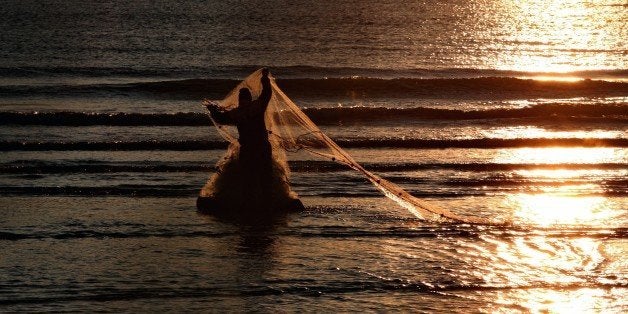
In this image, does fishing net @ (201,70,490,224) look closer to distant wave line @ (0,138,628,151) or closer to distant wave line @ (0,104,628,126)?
distant wave line @ (0,138,628,151)

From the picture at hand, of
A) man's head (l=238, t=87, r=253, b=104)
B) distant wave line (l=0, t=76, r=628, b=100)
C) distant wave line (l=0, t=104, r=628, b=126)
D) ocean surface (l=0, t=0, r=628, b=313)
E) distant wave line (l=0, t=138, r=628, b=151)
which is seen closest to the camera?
ocean surface (l=0, t=0, r=628, b=313)

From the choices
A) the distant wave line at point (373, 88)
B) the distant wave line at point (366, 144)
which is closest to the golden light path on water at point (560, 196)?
the distant wave line at point (366, 144)

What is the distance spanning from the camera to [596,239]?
11.0 m

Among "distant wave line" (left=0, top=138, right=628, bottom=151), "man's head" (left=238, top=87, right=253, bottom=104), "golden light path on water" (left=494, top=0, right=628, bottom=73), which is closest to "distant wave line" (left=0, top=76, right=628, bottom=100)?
"golden light path on water" (left=494, top=0, right=628, bottom=73)

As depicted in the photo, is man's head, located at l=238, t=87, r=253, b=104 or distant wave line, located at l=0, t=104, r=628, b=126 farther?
distant wave line, located at l=0, t=104, r=628, b=126

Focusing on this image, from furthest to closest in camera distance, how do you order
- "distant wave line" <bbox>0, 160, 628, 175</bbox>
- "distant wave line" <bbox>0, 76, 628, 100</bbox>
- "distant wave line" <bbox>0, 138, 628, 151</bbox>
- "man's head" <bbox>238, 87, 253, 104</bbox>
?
"distant wave line" <bbox>0, 76, 628, 100</bbox>, "distant wave line" <bbox>0, 138, 628, 151</bbox>, "distant wave line" <bbox>0, 160, 628, 175</bbox>, "man's head" <bbox>238, 87, 253, 104</bbox>

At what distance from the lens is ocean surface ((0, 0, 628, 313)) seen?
9227 millimetres

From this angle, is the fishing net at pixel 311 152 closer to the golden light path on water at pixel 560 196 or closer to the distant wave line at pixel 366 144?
the golden light path on water at pixel 560 196

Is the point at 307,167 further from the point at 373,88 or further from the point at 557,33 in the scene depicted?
the point at 557,33

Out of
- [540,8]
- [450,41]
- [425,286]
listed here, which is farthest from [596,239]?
[540,8]

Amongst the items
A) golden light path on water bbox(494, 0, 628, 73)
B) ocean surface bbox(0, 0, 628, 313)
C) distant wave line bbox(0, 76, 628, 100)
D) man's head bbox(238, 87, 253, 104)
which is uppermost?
golden light path on water bbox(494, 0, 628, 73)

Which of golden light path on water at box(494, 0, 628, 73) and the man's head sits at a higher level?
golden light path on water at box(494, 0, 628, 73)

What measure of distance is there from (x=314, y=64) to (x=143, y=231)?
999 inches

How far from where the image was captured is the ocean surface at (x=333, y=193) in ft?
30.3
